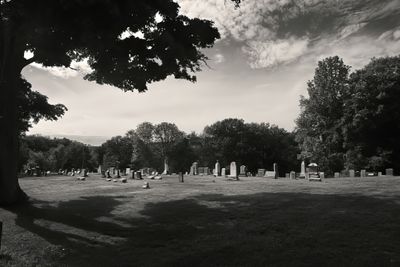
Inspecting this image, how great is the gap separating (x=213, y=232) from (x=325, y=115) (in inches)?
1572

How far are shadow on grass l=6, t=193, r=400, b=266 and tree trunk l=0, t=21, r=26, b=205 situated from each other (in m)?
1.44

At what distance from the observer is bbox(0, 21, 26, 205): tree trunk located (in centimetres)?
1489

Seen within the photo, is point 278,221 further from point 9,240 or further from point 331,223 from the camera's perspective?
point 9,240

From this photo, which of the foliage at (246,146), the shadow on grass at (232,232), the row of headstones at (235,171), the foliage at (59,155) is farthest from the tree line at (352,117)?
the foliage at (59,155)

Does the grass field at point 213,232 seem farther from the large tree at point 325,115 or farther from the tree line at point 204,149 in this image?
the tree line at point 204,149

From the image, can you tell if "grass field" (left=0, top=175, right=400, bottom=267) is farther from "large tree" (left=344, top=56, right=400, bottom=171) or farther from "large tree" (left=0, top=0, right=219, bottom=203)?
"large tree" (left=344, top=56, right=400, bottom=171)

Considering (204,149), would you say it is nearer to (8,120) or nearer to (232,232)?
(8,120)

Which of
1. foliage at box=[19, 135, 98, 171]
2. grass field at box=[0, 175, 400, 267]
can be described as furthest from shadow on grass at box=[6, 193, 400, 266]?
foliage at box=[19, 135, 98, 171]

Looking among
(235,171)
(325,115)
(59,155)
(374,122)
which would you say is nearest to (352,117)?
(374,122)

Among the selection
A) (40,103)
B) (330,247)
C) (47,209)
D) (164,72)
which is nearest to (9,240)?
(47,209)

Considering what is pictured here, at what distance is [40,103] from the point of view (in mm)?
20281

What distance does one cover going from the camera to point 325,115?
46000 millimetres

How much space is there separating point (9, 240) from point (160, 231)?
445cm

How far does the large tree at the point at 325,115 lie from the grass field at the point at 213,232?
2971cm
